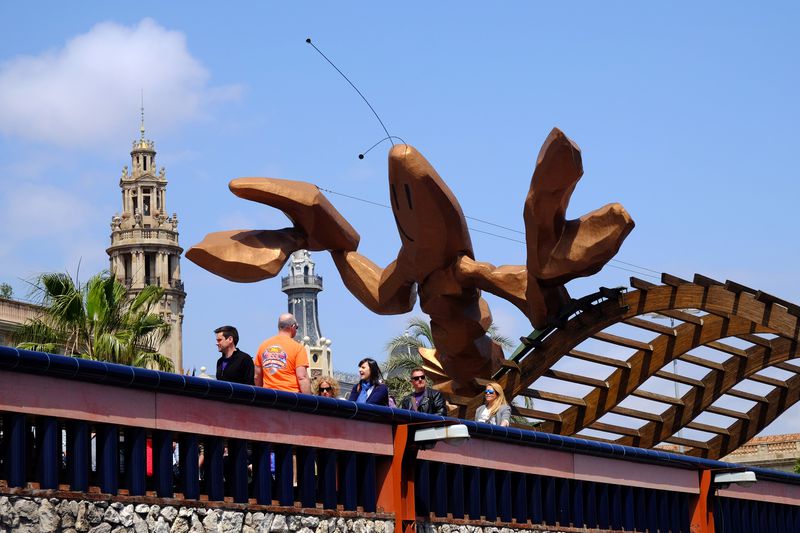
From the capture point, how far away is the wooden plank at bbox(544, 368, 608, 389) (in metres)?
22.4

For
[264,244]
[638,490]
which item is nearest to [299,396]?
[638,490]

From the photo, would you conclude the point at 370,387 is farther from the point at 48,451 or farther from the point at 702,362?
the point at 702,362

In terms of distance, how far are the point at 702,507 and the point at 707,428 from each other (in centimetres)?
699

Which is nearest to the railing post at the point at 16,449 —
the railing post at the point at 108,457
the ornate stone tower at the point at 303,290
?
the railing post at the point at 108,457

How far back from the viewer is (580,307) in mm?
21719

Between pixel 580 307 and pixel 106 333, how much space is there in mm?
10408

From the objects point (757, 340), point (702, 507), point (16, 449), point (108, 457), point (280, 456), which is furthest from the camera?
point (757, 340)

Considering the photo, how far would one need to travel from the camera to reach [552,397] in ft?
73.5

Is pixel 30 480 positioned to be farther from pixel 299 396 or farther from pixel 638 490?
pixel 638 490

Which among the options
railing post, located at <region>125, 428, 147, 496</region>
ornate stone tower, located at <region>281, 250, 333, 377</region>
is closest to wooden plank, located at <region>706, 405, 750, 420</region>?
railing post, located at <region>125, 428, 147, 496</region>

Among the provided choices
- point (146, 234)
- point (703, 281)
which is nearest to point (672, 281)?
point (703, 281)

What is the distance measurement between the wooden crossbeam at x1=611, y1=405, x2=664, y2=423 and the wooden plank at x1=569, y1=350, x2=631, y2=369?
792 millimetres

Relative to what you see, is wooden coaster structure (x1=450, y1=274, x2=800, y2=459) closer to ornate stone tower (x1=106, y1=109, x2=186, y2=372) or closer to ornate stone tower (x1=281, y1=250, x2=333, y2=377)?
ornate stone tower (x1=106, y1=109, x2=186, y2=372)

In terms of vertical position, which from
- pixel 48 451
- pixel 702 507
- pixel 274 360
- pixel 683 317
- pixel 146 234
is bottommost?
pixel 702 507
